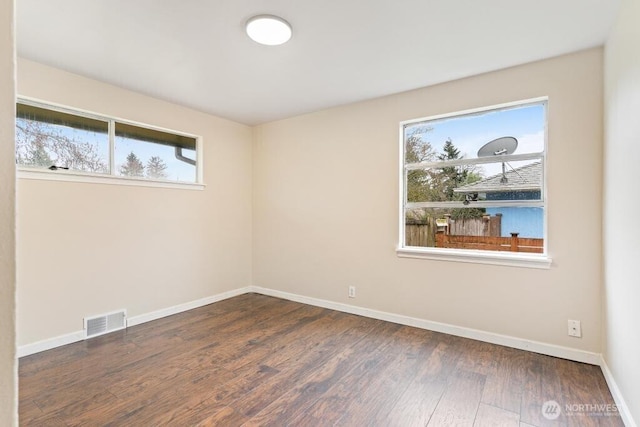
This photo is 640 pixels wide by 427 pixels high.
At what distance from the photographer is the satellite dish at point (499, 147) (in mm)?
2801

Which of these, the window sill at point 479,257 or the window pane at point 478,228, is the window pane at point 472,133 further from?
the window sill at point 479,257

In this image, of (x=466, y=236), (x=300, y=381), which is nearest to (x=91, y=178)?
(x=300, y=381)

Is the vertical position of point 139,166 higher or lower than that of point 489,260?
higher

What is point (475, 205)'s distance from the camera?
117 inches

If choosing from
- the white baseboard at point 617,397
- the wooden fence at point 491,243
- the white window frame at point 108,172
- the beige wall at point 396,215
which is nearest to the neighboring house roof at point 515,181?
the beige wall at point 396,215

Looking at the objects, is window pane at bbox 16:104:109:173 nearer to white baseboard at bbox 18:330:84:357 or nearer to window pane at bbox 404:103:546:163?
white baseboard at bbox 18:330:84:357

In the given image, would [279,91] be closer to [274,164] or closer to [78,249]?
[274,164]

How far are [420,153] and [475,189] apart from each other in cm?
68

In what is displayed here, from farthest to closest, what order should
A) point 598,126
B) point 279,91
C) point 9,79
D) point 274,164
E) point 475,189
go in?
point 274,164, point 279,91, point 475,189, point 598,126, point 9,79

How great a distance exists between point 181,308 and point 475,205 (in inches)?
135

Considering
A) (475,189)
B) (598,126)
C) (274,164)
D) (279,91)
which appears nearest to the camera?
(598,126)

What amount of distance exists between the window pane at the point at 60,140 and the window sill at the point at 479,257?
126 inches

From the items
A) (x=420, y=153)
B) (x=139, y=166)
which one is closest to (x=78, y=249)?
(x=139, y=166)

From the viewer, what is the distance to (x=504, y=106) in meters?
2.78
